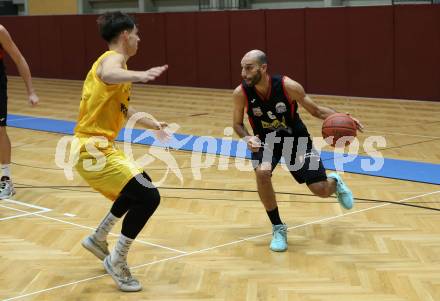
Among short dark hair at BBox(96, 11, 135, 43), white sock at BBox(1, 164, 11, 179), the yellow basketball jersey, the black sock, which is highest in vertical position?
short dark hair at BBox(96, 11, 135, 43)

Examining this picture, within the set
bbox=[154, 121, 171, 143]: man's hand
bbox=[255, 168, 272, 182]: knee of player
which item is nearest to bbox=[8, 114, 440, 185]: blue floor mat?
bbox=[255, 168, 272, 182]: knee of player

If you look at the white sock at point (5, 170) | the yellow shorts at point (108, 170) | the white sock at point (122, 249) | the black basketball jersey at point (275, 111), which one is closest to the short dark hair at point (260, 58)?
the black basketball jersey at point (275, 111)

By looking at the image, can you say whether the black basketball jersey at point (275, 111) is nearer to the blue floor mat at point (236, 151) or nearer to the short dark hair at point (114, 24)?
the short dark hair at point (114, 24)

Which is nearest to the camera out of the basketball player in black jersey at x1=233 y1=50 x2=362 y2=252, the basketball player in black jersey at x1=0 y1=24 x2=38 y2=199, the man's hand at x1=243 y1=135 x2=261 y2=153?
the man's hand at x1=243 y1=135 x2=261 y2=153

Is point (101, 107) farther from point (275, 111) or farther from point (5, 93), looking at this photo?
point (5, 93)

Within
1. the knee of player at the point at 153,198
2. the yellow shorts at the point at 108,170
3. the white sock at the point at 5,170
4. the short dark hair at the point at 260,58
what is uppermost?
the short dark hair at the point at 260,58

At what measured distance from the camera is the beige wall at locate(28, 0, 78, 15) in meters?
22.8

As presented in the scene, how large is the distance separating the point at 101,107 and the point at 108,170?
40 cm

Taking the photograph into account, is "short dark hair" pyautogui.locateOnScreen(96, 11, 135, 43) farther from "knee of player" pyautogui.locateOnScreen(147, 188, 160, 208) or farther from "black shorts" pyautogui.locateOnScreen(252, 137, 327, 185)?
"black shorts" pyautogui.locateOnScreen(252, 137, 327, 185)

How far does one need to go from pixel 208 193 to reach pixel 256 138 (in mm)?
2052

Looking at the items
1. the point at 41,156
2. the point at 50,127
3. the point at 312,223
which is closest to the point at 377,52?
the point at 50,127

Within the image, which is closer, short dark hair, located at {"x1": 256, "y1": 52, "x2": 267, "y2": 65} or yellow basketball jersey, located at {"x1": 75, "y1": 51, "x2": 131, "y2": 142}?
yellow basketball jersey, located at {"x1": 75, "y1": 51, "x2": 131, "y2": 142}

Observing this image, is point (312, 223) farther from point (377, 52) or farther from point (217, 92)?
point (217, 92)

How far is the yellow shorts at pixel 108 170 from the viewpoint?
458 cm
